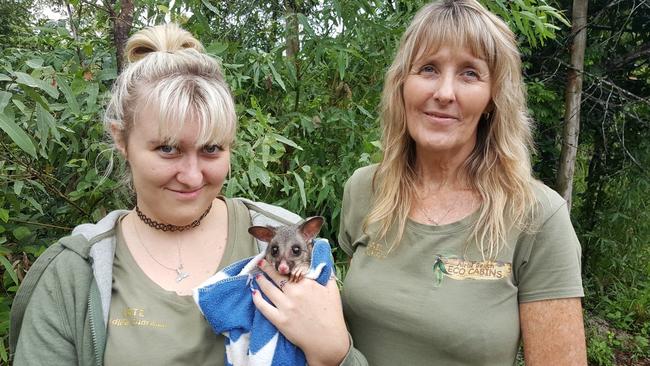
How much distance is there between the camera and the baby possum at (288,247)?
173cm

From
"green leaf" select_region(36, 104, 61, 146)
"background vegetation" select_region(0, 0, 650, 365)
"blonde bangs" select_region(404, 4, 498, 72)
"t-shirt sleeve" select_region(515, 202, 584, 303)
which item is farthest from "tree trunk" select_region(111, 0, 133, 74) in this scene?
"t-shirt sleeve" select_region(515, 202, 584, 303)

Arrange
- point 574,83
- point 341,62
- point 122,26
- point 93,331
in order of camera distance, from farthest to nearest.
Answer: point 574,83 → point 341,62 → point 122,26 → point 93,331

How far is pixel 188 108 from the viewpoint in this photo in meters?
1.57

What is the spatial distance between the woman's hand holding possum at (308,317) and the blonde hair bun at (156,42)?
0.83 metres

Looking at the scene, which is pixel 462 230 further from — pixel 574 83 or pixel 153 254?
pixel 574 83

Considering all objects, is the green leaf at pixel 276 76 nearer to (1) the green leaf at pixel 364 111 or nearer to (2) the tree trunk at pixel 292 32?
(2) the tree trunk at pixel 292 32

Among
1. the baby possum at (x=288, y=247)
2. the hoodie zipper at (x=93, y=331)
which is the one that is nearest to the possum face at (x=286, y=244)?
the baby possum at (x=288, y=247)

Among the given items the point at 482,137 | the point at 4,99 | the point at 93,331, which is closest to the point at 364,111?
the point at 482,137

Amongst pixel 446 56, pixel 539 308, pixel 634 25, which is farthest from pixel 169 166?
pixel 634 25

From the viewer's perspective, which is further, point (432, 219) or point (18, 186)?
point (18, 186)

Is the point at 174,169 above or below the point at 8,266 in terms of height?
above

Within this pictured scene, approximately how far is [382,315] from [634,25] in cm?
531

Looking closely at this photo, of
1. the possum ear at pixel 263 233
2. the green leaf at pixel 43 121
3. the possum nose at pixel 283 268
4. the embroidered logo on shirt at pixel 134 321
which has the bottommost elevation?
the embroidered logo on shirt at pixel 134 321

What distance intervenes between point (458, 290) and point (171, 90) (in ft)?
3.87
